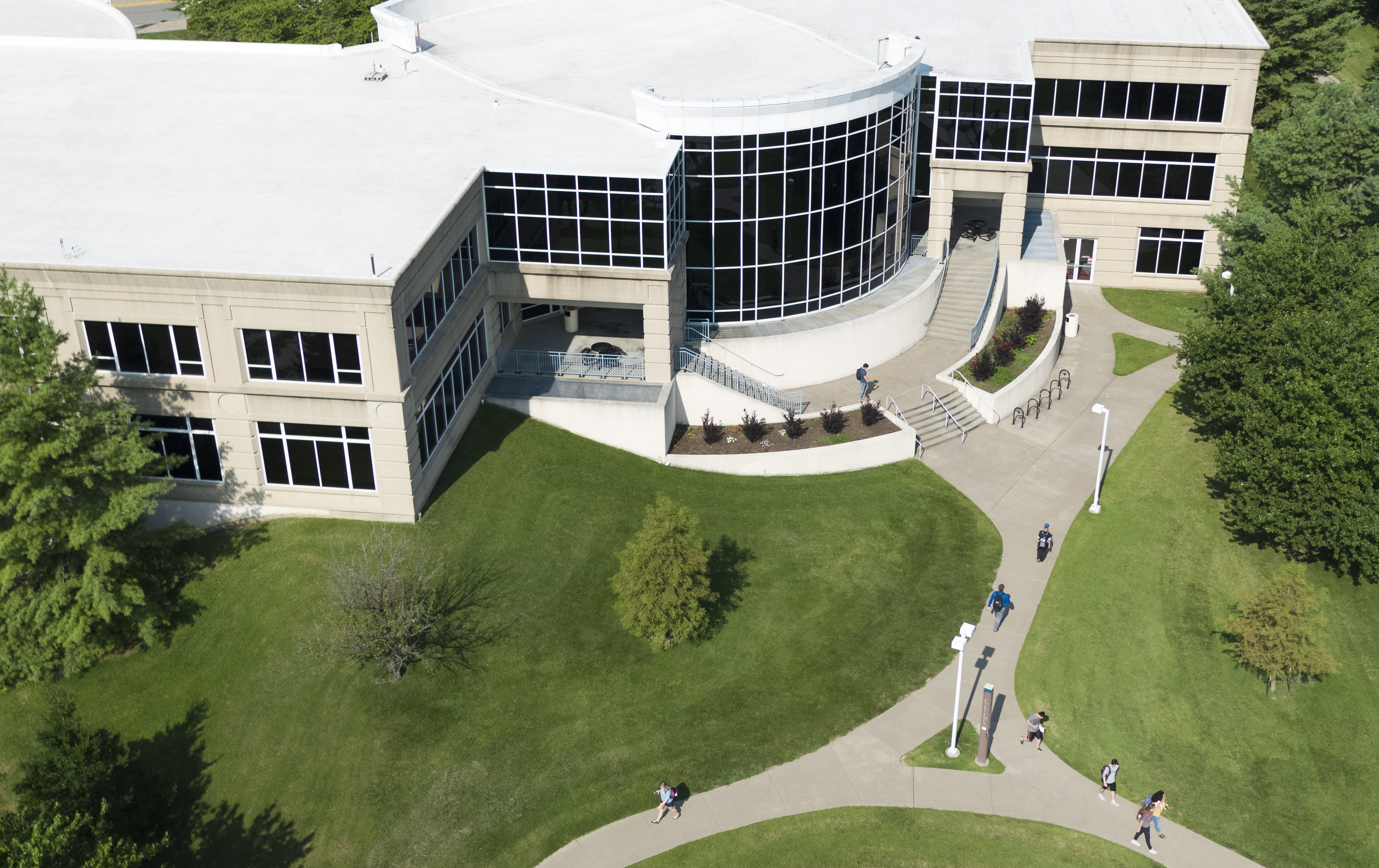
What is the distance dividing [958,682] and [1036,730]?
3.28 meters

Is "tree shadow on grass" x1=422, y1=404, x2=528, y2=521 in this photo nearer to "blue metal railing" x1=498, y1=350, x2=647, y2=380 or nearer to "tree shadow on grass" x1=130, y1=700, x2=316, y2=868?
"blue metal railing" x1=498, y1=350, x2=647, y2=380

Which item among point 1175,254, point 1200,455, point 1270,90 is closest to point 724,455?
point 1200,455

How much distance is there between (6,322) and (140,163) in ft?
41.7

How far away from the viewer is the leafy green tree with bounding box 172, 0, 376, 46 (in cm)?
7569

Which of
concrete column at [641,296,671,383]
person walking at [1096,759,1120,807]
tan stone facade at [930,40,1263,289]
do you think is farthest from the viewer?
tan stone facade at [930,40,1263,289]

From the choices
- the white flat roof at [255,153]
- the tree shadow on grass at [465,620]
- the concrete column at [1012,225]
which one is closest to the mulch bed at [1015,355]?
the concrete column at [1012,225]

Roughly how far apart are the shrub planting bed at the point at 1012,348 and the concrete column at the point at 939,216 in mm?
4801

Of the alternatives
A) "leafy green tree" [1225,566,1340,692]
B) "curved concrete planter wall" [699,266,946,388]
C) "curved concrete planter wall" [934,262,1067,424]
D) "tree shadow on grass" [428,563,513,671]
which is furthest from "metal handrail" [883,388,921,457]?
"tree shadow on grass" [428,563,513,671]

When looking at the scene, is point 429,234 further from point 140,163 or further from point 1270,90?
point 1270,90

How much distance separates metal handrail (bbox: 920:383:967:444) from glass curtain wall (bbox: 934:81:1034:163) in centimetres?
1246

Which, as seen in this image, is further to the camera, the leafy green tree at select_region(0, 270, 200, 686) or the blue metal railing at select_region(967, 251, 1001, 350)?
the blue metal railing at select_region(967, 251, 1001, 350)

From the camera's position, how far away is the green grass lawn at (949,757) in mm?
37500

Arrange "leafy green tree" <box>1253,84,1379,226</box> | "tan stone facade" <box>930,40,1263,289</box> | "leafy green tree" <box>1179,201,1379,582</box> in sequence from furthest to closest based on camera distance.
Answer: "tan stone facade" <box>930,40,1263,289</box>
"leafy green tree" <box>1253,84,1379,226</box>
"leafy green tree" <box>1179,201,1379,582</box>

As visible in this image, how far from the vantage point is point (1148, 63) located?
208 feet
